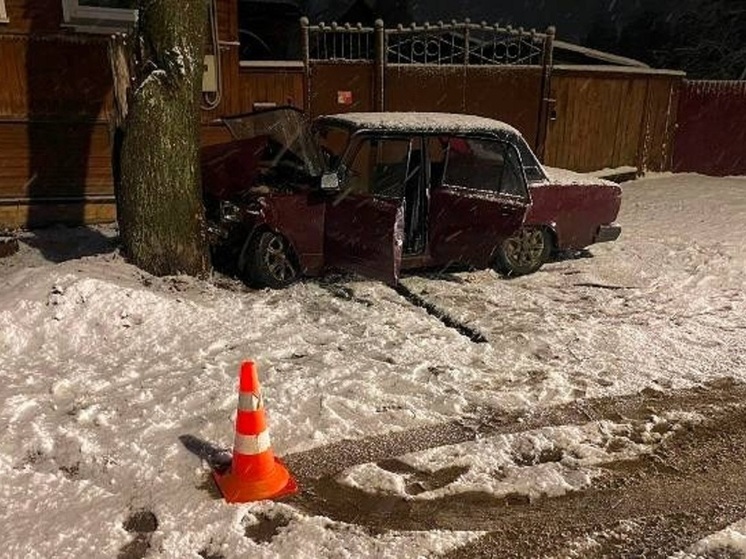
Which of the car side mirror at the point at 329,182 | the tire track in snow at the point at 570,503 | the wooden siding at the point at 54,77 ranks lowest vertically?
the tire track in snow at the point at 570,503

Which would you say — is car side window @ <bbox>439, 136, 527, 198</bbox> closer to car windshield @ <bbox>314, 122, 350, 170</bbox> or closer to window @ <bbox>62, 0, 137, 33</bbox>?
car windshield @ <bbox>314, 122, 350, 170</bbox>

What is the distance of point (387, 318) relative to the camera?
562 cm

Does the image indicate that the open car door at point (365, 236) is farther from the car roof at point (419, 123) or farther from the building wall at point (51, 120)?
the building wall at point (51, 120)

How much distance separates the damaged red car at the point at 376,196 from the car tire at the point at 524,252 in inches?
0.5

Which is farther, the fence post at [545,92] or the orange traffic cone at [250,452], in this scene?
the fence post at [545,92]

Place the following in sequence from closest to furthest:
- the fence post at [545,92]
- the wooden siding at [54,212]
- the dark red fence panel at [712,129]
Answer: the wooden siding at [54,212]
the fence post at [545,92]
the dark red fence panel at [712,129]

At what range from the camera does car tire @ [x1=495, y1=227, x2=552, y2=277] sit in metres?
7.05

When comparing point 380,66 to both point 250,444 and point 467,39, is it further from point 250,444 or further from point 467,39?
point 250,444

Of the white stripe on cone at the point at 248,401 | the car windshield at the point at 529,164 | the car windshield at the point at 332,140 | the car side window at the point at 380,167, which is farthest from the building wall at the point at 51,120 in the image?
the white stripe on cone at the point at 248,401

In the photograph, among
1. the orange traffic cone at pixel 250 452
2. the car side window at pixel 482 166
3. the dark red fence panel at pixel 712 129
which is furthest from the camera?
the dark red fence panel at pixel 712 129

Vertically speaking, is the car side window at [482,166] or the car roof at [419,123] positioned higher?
the car roof at [419,123]

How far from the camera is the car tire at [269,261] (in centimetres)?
605

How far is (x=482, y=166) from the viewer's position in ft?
22.0

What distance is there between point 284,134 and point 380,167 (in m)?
1.09
